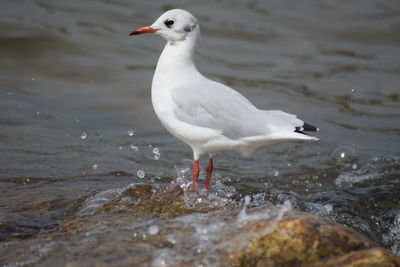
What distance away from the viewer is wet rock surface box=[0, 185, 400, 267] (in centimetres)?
295

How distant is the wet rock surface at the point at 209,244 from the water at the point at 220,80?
17 cm

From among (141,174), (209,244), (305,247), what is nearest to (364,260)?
(305,247)

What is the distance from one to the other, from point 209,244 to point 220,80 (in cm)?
580

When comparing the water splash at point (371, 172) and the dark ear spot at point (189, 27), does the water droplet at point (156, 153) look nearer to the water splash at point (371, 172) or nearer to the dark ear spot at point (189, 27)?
the water splash at point (371, 172)

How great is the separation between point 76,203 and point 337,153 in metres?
3.25

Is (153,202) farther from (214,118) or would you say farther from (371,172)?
(371,172)

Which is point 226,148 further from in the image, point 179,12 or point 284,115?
point 179,12

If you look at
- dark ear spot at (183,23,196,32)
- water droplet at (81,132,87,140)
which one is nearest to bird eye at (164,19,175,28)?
dark ear spot at (183,23,196,32)

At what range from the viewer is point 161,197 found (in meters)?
4.32

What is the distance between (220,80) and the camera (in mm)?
8711

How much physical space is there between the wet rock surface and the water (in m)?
0.17

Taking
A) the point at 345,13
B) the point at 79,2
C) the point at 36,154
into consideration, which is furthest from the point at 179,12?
the point at 345,13

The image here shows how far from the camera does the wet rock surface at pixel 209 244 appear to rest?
2.95m

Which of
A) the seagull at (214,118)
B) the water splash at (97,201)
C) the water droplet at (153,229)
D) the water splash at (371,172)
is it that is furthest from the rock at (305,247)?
the water splash at (371,172)
